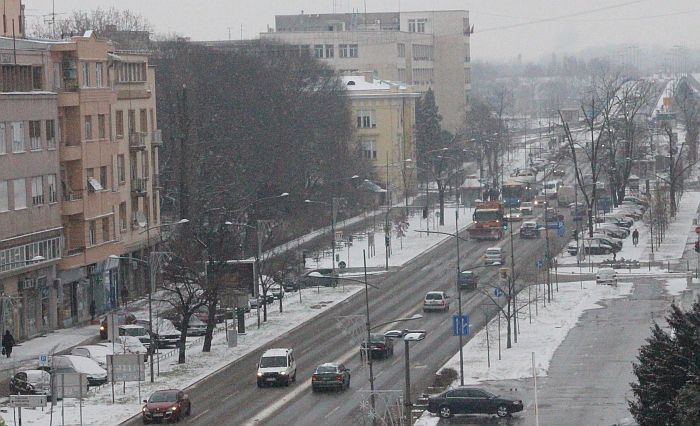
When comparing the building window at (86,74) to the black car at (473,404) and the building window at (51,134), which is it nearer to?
the building window at (51,134)

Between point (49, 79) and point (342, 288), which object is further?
point (342, 288)

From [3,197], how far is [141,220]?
1549 cm

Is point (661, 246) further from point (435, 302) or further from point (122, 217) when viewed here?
point (122, 217)

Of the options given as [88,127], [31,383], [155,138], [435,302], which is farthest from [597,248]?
[31,383]

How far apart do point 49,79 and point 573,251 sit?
36544mm

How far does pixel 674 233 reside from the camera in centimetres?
10112

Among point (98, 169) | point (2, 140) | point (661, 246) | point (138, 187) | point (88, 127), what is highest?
point (88, 127)

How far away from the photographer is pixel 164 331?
6456cm

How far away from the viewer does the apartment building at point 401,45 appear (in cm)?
15900

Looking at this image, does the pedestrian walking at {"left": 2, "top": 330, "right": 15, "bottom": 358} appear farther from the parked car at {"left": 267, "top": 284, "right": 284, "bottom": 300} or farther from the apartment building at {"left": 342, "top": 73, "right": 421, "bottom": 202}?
the apartment building at {"left": 342, "top": 73, "right": 421, "bottom": 202}

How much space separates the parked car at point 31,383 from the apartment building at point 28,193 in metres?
10.1

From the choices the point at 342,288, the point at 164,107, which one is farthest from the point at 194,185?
the point at 342,288

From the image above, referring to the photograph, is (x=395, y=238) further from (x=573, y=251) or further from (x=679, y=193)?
(x=679, y=193)

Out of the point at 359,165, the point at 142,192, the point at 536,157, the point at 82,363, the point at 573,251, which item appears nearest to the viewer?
the point at 82,363
